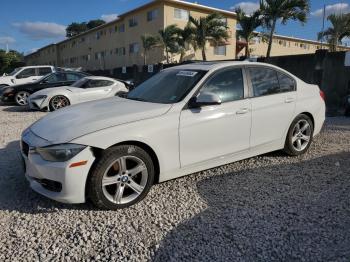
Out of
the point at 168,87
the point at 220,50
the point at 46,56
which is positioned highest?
the point at 46,56

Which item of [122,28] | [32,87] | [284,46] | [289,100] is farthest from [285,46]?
[289,100]

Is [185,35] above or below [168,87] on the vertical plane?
above

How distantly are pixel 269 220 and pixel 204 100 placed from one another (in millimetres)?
1536

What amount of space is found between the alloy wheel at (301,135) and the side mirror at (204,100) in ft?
6.25

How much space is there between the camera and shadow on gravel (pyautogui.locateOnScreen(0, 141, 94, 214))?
375cm

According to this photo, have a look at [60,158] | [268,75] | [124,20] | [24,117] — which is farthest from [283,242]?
[124,20]

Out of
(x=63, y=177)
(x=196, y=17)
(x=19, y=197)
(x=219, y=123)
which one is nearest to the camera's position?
(x=63, y=177)

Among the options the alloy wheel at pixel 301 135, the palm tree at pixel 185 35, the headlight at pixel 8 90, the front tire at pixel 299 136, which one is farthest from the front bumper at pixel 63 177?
the palm tree at pixel 185 35

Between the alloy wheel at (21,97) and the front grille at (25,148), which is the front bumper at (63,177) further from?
the alloy wheel at (21,97)

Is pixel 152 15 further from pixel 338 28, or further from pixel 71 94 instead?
pixel 71 94

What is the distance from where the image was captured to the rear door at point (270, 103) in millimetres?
4734

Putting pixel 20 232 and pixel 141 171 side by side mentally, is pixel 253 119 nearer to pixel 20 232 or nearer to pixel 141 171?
pixel 141 171

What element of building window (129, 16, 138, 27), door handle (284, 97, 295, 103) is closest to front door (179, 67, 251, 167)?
door handle (284, 97, 295, 103)

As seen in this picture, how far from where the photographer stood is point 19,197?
4.04 m
